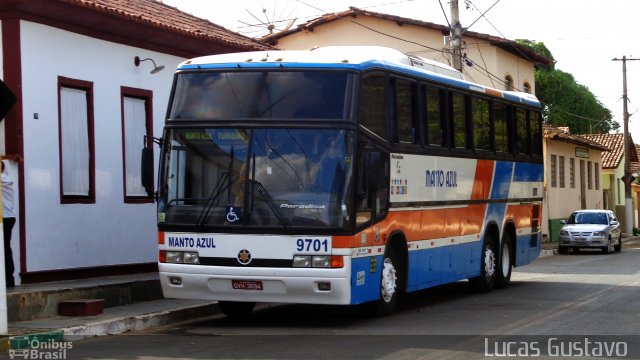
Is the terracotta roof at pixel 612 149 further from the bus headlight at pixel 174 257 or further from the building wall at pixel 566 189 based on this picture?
the bus headlight at pixel 174 257

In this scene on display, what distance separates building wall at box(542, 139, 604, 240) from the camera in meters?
45.3

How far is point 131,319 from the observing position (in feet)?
44.1

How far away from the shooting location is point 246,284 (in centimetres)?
1291

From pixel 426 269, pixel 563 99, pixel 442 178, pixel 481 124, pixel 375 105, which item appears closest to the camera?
pixel 375 105

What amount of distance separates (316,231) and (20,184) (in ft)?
17.1

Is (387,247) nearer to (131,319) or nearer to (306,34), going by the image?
(131,319)

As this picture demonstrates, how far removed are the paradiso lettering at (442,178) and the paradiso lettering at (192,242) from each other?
4118 millimetres

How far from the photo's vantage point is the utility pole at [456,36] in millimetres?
28152

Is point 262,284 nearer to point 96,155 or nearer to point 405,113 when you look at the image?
point 405,113

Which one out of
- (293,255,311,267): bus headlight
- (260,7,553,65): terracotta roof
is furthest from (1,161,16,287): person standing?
(260,7,553,65): terracotta roof

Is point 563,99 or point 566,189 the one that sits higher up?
point 563,99

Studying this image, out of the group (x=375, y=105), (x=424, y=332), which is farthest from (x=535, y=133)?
(x=424, y=332)

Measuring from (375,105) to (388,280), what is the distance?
2.42 meters

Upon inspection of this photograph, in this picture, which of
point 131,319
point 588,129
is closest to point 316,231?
point 131,319
